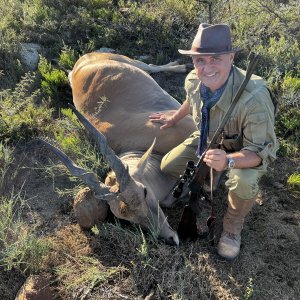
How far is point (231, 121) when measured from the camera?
372 cm

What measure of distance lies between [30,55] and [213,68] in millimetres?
4824

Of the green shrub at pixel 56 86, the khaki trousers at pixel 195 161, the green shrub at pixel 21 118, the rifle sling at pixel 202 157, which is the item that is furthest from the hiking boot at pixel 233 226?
the green shrub at pixel 56 86

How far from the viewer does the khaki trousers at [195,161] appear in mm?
3699

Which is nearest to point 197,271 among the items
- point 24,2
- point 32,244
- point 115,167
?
point 115,167

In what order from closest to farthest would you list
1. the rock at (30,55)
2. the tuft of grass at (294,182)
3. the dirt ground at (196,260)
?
1. the dirt ground at (196,260)
2. the tuft of grass at (294,182)
3. the rock at (30,55)

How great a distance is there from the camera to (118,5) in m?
8.67

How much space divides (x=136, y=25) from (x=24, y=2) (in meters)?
2.59

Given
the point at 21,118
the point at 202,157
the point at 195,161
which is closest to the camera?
the point at 202,157

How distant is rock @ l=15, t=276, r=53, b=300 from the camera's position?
3621mm

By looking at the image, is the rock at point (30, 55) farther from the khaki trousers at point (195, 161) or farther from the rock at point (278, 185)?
the rock at point (278, 185)

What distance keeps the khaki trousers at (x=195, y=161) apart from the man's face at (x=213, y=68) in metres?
0.77

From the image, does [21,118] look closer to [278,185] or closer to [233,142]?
[233,142]

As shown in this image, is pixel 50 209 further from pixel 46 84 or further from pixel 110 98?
pixel 46 84

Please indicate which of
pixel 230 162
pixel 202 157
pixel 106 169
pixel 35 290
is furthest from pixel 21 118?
pixel 230 162
